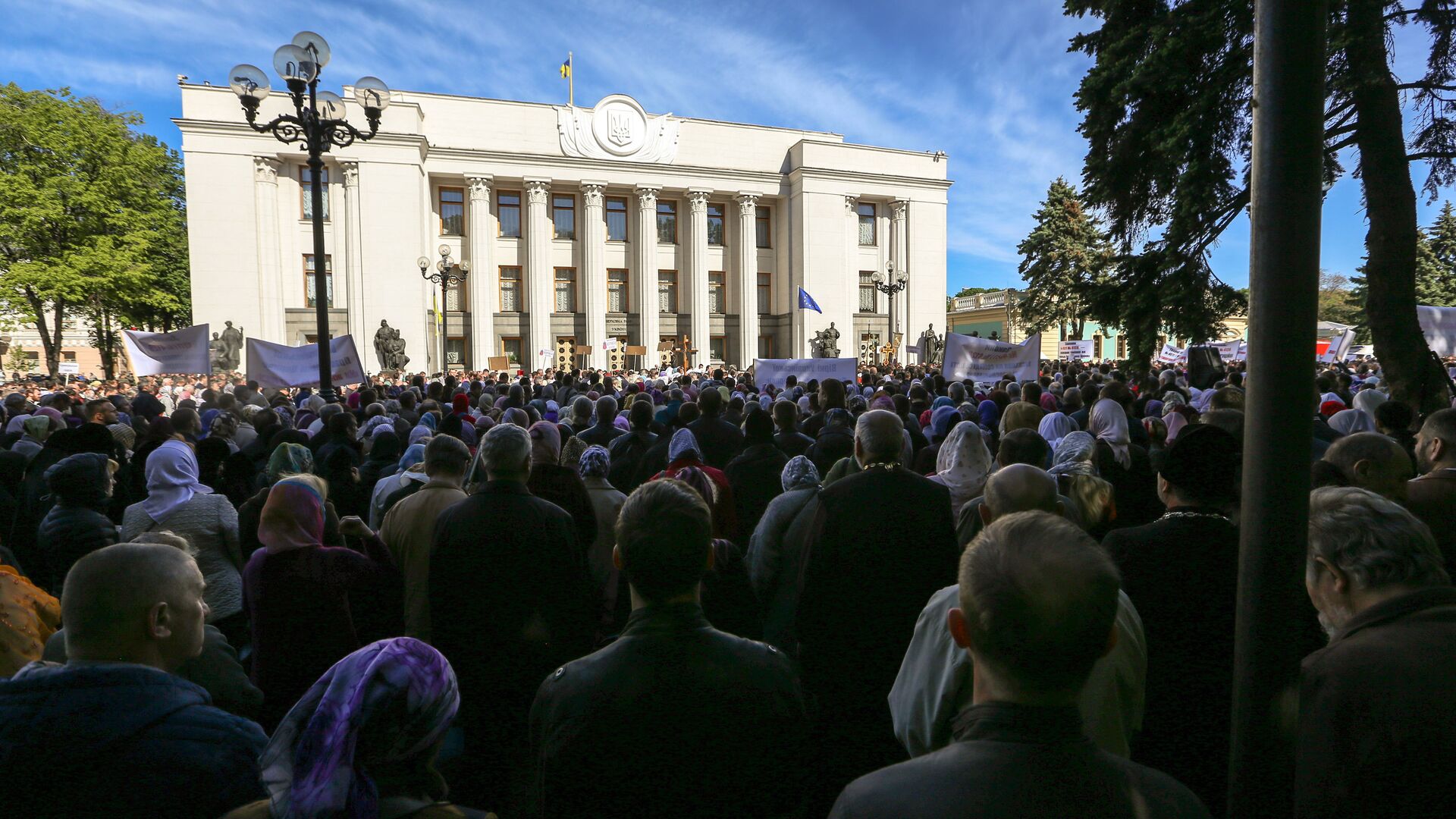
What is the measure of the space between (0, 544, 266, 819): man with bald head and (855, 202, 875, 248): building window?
1991 inches

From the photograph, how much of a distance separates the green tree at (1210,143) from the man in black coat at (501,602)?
797 centimetres

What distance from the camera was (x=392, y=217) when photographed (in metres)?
39.1

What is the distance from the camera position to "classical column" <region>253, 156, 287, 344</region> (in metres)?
37.8

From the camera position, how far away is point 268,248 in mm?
38344

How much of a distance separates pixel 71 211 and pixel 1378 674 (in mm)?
46817

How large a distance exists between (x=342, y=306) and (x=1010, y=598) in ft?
143

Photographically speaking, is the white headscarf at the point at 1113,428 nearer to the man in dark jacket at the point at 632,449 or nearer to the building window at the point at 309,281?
the man in dark jacket at the point at 632,449

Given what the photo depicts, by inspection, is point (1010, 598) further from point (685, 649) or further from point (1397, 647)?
point (1397, 647)

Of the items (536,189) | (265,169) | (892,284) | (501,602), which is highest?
(536,189)

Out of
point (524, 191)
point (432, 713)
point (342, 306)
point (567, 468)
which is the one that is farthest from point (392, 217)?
point (432, 713)

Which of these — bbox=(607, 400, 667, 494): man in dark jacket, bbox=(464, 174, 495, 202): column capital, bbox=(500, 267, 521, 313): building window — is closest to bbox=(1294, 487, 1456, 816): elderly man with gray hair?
bbox=(607, 400, 667, 494): man in dark jacket

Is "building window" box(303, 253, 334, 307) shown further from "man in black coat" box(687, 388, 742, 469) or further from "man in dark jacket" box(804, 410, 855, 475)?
"man in dark jacket" box(804, 410, 855, 475)

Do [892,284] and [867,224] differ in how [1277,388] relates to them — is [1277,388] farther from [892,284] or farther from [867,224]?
[867,224]

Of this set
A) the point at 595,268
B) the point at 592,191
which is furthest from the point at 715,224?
the point at 595,268
